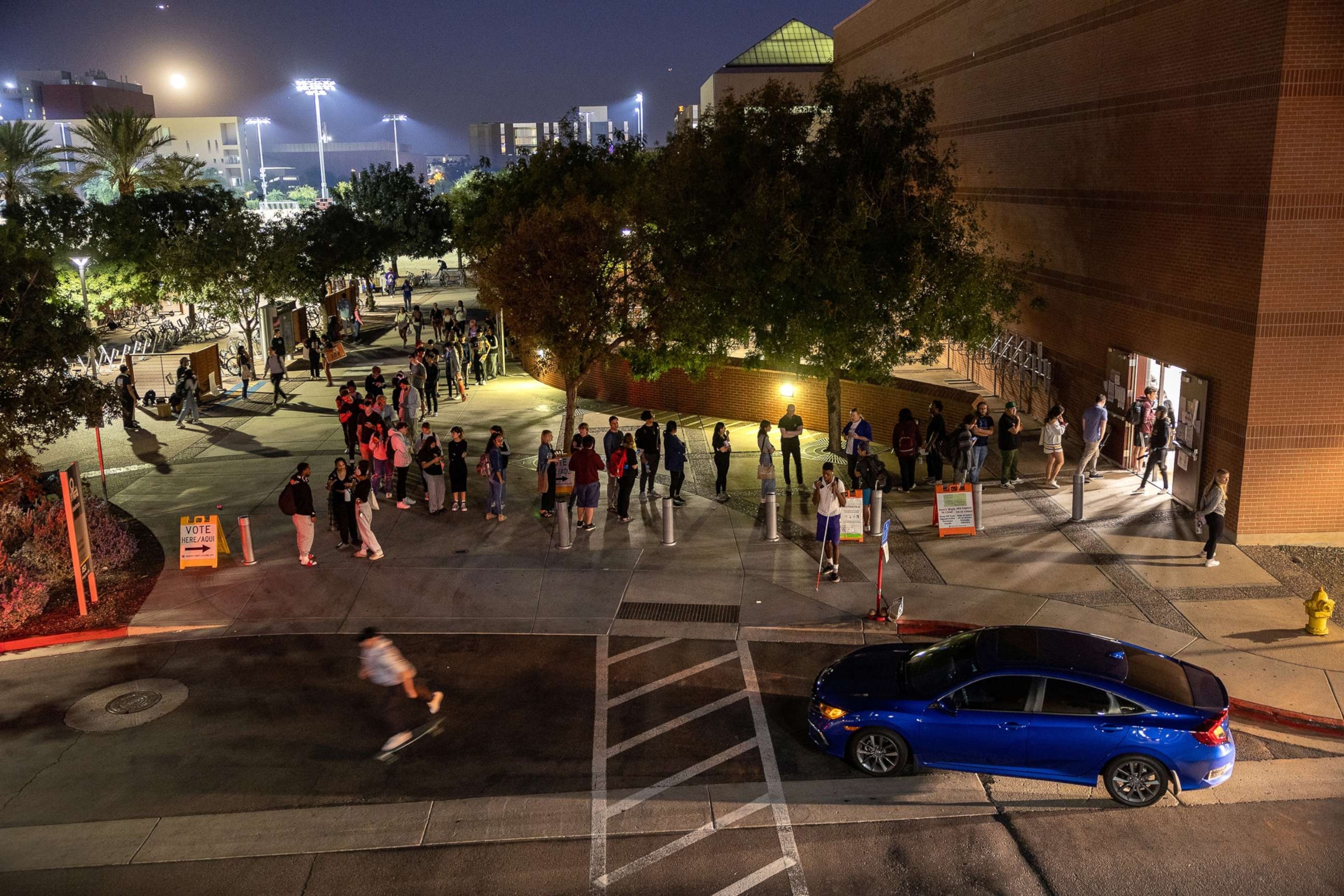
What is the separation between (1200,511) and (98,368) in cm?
3268

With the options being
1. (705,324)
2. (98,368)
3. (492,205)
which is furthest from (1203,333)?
(98,368)

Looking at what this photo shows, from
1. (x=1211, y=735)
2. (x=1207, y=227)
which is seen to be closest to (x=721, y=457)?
(x=1207, y=227)

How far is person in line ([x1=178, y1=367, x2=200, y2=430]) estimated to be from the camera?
25.9 metres

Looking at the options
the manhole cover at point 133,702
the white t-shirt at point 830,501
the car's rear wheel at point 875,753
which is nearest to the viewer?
the car's rear wheel at point 875,753

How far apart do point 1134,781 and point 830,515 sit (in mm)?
6099

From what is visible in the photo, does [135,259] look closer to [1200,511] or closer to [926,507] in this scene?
[926,507]

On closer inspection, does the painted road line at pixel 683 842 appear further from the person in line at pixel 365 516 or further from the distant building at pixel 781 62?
the distant building at pixel 781 62

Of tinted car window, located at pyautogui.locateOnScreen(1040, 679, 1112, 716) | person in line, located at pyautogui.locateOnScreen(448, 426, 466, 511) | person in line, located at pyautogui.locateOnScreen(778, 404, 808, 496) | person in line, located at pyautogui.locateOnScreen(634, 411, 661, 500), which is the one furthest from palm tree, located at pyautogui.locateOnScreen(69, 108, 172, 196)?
tinted car window, located at pyautogui.locateOnScreen(1040, 679, 1112, 716)

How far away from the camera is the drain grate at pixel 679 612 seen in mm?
13805

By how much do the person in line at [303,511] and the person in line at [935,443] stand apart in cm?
1068

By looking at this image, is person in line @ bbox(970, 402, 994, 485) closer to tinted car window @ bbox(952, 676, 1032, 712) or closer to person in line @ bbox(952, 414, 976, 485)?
person in line @ bbox(952, 414, 976, 485)

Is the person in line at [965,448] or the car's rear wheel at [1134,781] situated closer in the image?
the car's rear wheel at [1134,781]

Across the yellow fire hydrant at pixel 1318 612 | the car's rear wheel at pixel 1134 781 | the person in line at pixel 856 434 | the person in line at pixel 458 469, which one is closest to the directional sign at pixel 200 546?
the person in line at pixel 458 469

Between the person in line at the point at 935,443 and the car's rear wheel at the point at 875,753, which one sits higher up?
the person in line at the point at 935,443
